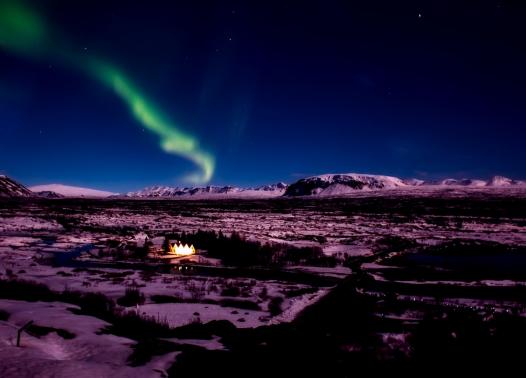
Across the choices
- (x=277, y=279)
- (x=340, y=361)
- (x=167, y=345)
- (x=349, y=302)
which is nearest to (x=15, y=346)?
(x=167, y=345)

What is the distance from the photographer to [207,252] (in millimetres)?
24734

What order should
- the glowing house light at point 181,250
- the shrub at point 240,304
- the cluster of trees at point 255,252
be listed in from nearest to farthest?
1. the shrub at point 240,304
2. the cluster of trees at point 255,252
3. the glowing house light at point 181,250

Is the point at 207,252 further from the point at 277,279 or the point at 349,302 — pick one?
the point at 349,302

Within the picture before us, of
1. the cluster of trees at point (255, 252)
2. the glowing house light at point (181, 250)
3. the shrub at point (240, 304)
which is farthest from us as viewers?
the glowing house light at point (181, 250)

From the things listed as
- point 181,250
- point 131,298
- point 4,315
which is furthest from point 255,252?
point 4,315

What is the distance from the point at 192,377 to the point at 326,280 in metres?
10.6

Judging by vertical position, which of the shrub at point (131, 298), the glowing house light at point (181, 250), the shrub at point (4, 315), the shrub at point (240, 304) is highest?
the glowing house light at point (181, 250)

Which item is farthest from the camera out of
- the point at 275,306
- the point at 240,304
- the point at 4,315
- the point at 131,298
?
the point at 131,298

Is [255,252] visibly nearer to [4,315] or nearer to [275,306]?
[275,306]

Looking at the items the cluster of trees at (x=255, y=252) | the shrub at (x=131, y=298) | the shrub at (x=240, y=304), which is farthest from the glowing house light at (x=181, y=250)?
the shrub at (x=240, y=304)

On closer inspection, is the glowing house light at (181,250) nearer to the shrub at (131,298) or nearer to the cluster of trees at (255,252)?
the cluster of trees at (255,252)

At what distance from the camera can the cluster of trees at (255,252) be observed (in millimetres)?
21703

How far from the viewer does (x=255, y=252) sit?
24.3m

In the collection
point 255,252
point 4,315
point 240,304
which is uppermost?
point 255,252
